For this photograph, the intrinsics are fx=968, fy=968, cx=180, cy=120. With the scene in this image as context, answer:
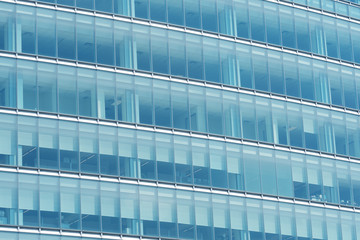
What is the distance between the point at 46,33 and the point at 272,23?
1793cm

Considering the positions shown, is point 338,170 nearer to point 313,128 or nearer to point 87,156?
point 313,128

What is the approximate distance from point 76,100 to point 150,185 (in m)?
7.23

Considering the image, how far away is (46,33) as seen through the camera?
6219cm

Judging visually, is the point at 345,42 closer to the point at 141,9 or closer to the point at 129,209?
the point at 141,9

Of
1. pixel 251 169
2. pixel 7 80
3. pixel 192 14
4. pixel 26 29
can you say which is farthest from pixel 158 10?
pixel 251 169

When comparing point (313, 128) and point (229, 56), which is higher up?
point (229, 56)

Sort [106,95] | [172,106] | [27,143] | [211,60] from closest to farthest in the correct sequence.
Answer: [27,143], [106,95], [172,106], [211,60]

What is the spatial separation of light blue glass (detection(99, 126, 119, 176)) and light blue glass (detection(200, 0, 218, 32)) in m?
11.5

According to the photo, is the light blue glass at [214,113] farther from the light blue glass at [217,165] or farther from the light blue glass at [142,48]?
the light blue glass at [142,48]

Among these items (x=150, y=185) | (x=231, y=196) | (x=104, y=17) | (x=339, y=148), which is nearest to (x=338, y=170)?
(x=339, y=148)

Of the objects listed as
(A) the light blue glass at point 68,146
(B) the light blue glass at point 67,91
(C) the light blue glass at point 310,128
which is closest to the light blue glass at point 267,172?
(C) the light blue glass at point 310,128

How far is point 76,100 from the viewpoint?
202ft

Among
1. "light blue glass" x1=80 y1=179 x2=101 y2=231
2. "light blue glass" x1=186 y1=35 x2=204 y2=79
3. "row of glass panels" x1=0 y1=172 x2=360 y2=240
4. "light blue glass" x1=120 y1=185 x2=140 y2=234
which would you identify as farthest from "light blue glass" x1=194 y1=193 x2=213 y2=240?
"light blue glass" x1=186 y1=35 x2=204 y2=79

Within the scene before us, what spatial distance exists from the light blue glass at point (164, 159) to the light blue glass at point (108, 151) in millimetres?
2986
